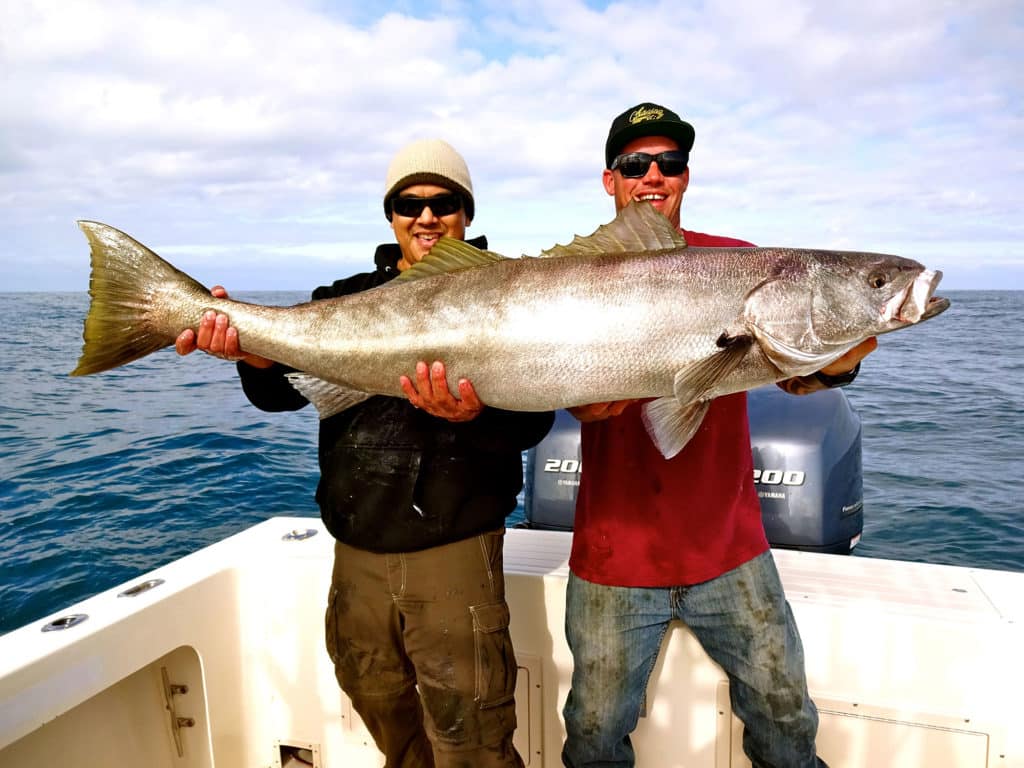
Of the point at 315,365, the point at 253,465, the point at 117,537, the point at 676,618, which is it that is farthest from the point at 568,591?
the point at 253,465

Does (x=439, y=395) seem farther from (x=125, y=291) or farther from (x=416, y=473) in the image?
(x=125, y=291)

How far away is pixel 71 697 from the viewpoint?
10.5ft

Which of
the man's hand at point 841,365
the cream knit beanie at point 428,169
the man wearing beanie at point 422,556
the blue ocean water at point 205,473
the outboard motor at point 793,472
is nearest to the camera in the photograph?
the man's hand at point 841,365

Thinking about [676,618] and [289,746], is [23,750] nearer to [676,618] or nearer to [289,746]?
[289,746]

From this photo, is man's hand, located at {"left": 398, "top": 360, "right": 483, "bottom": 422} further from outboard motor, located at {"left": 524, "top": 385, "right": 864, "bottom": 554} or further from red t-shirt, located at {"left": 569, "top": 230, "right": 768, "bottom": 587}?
outboard motor, located at {"left": 524, "top": 385, "right": 864, "bottom": 554}

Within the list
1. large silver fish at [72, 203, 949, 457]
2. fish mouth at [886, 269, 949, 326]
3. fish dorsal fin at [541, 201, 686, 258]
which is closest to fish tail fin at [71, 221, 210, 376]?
large silver fish at [72, 203, 949, 457]

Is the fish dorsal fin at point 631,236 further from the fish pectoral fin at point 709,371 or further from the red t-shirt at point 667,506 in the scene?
the red t-shirt at point 667,506

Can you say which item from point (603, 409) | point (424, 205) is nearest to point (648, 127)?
point (424, 205)

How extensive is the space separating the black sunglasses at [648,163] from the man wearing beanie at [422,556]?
0.96 m

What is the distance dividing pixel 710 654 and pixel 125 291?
10.4ft

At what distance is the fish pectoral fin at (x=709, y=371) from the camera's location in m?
2.82

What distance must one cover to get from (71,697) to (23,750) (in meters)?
0.30

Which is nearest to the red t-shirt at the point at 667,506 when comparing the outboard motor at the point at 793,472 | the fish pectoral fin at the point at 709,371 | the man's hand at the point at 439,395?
the fish pectoral fin at the point at 709,371

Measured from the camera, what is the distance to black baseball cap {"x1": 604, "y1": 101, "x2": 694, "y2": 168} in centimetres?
359
